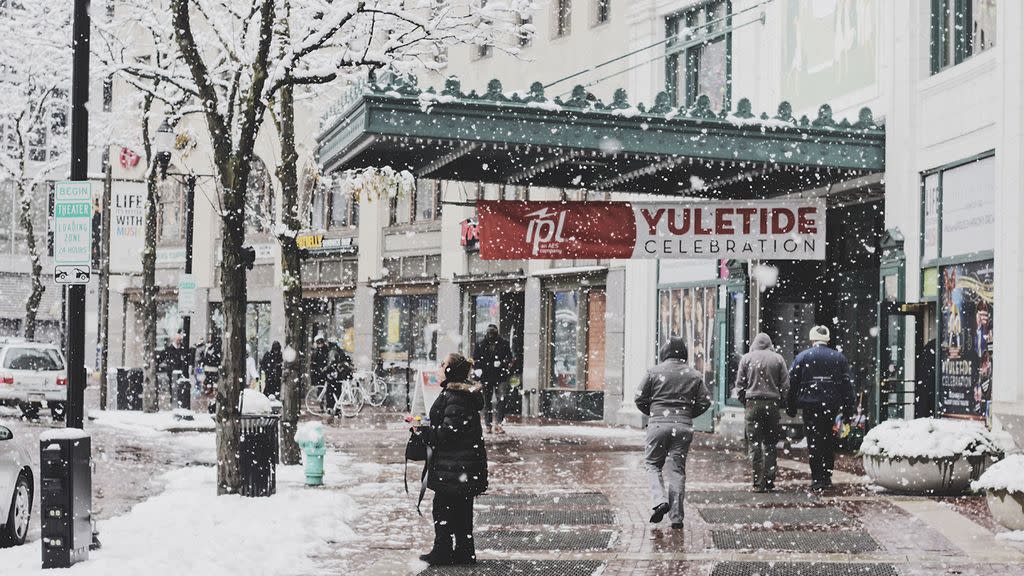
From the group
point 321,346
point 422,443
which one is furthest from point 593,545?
point 321,346

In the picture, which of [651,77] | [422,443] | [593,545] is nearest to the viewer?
[422,443]

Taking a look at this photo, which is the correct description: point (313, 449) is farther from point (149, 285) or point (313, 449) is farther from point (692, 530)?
point (149, 285)

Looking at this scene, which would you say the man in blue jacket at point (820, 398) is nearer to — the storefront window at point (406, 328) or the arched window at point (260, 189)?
the storefront window at point (406, 328)

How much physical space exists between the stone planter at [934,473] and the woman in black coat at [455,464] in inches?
226

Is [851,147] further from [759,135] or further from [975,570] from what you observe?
[975,570]

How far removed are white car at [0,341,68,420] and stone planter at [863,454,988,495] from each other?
18.1m

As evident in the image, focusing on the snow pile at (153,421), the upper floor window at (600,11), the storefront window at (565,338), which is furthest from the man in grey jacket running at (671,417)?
the storefront window at (565,338)

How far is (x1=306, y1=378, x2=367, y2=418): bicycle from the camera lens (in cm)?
3050

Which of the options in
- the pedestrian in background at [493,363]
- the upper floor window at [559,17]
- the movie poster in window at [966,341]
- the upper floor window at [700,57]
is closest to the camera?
the movie poster in window at [966,341]

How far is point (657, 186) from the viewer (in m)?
21.2

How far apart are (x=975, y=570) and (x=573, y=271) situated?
2041 cm

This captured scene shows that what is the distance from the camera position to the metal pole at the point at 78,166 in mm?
10492

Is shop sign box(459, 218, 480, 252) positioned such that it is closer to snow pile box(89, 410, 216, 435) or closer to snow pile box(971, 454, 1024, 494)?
snow pile box(89, 410, 216, 435)

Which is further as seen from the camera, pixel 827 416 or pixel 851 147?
pixel 851 147
